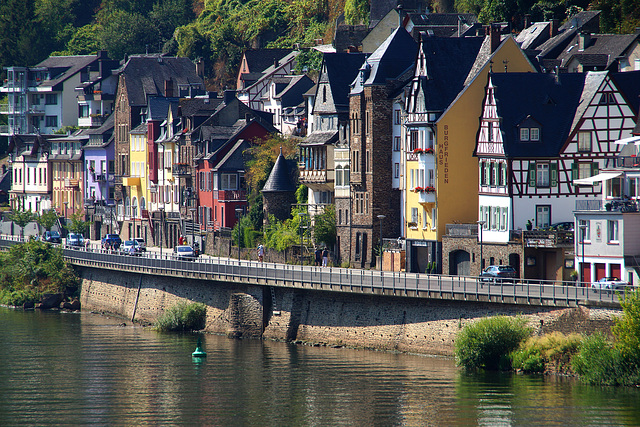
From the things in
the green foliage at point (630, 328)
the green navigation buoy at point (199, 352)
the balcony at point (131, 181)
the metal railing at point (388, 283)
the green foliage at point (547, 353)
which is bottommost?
the green navigation buoy at point (199, 352)

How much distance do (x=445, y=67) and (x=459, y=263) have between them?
41.6 ft

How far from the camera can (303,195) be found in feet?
329

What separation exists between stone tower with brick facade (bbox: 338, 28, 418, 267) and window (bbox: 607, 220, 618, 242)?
74.4 ft

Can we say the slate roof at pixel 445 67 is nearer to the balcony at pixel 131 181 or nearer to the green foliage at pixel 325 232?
the green foliage at pixel 325 232

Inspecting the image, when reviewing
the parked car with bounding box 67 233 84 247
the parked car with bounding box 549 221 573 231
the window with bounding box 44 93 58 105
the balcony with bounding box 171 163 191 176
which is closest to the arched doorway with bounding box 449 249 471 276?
the parked car with bounding box 549 221 573 231

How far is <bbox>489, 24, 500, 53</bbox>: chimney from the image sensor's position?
3219 inches

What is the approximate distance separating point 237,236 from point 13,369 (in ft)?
121

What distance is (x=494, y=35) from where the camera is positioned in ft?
269

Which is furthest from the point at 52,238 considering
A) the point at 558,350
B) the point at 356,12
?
the point at 558,350

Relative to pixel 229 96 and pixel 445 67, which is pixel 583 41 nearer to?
pixel 445 67

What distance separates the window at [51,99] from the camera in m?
156

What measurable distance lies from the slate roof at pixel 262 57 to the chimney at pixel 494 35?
5928 cm

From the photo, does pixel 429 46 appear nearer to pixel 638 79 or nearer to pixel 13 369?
pixel 638 79

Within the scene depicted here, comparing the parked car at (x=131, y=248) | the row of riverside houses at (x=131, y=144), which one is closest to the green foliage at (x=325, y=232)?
the parked car at (x=131, y=248)
